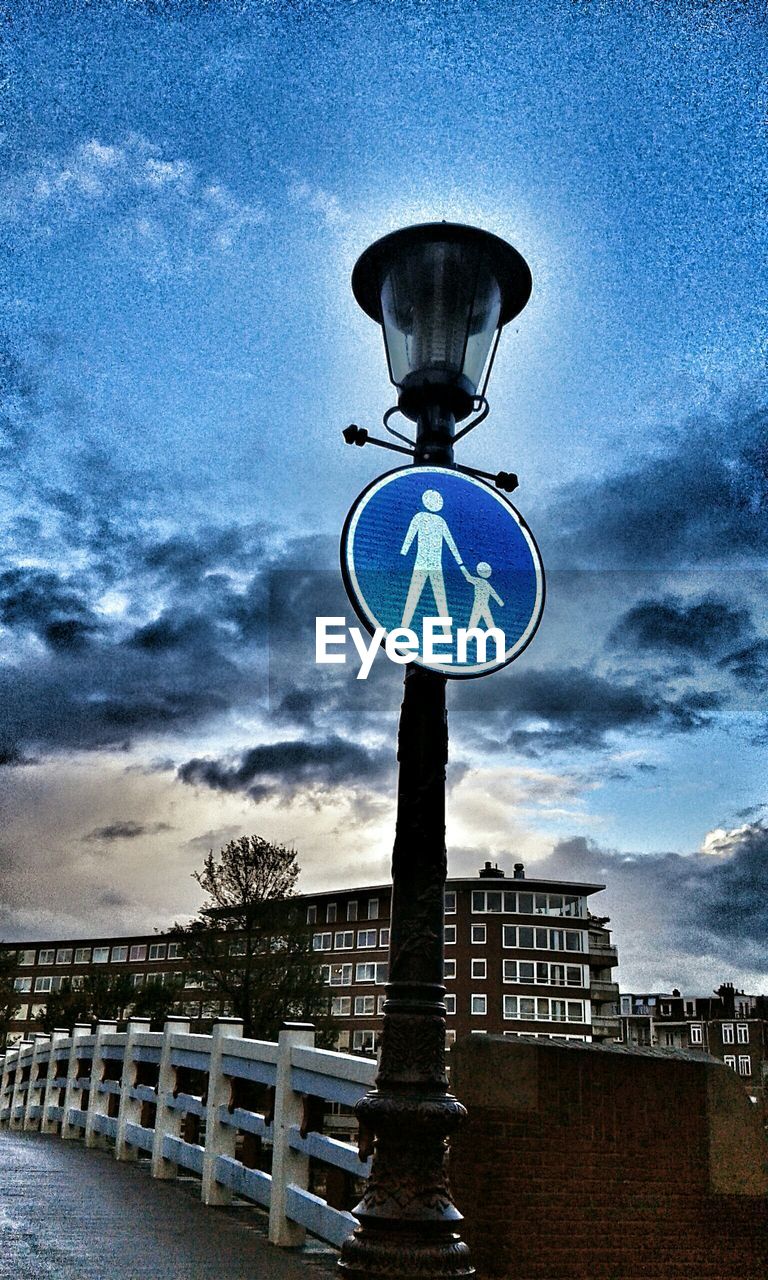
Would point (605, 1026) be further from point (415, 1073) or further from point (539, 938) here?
point (415, 1073)

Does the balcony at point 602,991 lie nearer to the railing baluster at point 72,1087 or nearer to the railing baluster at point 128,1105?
the railing baluster at point 72,1087

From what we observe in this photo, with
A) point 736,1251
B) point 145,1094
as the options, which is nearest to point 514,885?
point 145,1094

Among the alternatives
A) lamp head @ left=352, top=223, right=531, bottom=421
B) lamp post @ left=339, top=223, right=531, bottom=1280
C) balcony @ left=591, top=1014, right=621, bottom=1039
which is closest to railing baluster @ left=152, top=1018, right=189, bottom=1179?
lamp post @ left=339, top=223, right=531, bottom=1280

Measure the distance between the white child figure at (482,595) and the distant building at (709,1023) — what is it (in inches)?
4536

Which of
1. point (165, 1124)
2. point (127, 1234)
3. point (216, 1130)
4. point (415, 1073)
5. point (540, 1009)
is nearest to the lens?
point (415, 1073)

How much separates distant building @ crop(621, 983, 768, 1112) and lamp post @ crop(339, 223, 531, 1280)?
11526cm

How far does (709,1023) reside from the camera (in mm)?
118062

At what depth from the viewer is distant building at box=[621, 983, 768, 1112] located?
4486 inches

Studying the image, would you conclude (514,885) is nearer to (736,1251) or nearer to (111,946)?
(111,946)

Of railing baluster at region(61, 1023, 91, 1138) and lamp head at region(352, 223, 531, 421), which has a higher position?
lamp head at region(352, 223, 531, 421)

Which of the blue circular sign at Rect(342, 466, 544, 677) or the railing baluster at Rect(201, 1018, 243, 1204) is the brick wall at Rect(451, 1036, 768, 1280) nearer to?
the blue circular sign at Rect(342, 466, 544, 677)

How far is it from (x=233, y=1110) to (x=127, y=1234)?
6.29ft

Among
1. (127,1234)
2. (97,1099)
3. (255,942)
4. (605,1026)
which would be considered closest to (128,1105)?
(97,1099)

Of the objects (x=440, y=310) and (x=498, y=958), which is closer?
(x=440, y=310)
